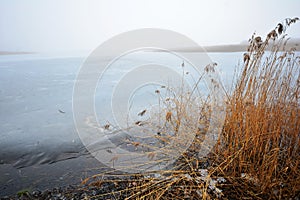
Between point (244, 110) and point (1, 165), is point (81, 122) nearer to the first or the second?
point (1, 165)

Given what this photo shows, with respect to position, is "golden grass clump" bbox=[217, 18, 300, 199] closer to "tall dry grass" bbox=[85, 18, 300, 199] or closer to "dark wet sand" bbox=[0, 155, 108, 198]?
"tall dry grass" bbox=[85, 18, 300, 199]

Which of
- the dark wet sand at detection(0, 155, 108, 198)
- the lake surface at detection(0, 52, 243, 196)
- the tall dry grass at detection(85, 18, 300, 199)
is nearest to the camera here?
the tall dry grass at detection(85, 18, 300, 199)

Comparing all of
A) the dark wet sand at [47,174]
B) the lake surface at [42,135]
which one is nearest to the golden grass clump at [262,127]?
the lake surface at [42,135]

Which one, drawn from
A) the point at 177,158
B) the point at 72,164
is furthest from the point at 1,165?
the point at 177,158

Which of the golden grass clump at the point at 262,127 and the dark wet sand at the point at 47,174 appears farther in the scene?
the dark wet sand at the point at 47,174

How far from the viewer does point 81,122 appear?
279cm

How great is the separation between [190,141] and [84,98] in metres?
2.56

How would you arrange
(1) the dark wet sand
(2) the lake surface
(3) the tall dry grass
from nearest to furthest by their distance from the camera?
(3) the tall dry grass < (1) the dark wet sand < (2) the lake surface

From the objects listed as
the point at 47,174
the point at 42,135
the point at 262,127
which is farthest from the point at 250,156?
the point at 42,135

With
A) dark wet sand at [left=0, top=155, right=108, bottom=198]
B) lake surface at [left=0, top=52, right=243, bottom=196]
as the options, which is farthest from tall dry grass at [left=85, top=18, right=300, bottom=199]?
dark wet sand at [left=0, top=155, right=108, bottom=198]

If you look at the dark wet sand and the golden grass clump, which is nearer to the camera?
the golden grass clump

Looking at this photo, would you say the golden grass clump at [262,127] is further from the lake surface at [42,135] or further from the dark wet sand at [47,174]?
the dark wet sand at [47,174]

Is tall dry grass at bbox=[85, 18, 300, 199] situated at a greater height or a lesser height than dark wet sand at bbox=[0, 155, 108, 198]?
greater

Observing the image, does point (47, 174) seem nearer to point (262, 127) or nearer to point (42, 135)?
point (42, 135)
